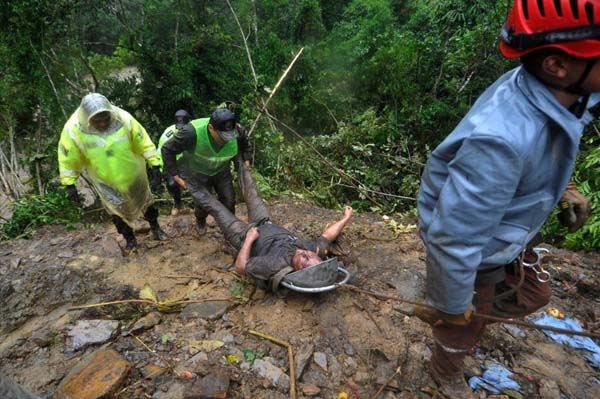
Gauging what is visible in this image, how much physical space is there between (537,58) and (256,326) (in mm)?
2518

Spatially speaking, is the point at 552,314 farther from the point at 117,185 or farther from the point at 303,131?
the point at 303,131

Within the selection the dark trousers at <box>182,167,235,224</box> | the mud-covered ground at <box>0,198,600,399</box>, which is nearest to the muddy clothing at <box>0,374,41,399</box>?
the mud-covered ground at <box>0,198,600,399</box>

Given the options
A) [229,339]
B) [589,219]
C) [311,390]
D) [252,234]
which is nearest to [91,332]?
[229,339]

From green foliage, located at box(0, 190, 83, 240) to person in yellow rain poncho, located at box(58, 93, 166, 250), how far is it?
2.02 m

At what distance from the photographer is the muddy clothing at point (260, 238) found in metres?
3.18

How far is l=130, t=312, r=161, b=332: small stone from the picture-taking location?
2725 millimetres

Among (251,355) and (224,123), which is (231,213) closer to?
(224,123)

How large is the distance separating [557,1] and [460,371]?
1941mm

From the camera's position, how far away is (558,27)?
45.1 inches

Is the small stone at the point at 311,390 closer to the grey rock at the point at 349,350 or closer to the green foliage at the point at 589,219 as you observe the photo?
the grey rock at the point at 349,350

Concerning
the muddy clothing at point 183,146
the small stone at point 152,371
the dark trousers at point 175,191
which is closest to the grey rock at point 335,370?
the small stone at point 152,371

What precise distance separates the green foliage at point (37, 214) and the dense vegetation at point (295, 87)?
942 mm

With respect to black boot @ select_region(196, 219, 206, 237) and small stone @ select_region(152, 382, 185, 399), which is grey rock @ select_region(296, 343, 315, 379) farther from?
black boot @ select_region(196, 219, 206, 237)

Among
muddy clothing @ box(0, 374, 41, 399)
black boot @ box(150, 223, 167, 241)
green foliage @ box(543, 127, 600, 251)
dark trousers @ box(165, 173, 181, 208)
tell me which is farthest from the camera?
dark trousers @ box(165, 173, 181, 208)
